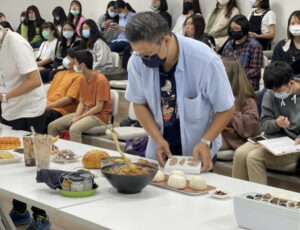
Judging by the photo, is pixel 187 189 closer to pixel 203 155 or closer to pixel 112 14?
pixel 203 155

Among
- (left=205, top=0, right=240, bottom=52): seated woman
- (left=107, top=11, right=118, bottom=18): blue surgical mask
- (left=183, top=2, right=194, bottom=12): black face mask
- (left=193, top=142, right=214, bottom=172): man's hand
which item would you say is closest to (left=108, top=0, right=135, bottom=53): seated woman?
(left=107, top=11, right=118, bottom=18): blue surgical mask

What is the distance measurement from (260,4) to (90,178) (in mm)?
4530

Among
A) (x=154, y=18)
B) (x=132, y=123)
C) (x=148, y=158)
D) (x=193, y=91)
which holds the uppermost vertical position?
(x=154, y=18)

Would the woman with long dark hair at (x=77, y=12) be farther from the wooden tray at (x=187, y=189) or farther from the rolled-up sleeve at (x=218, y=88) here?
the wooden tray at (x=187, y=189)

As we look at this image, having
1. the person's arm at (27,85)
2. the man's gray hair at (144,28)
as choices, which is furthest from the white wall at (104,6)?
the man's gray hair at (144,28)

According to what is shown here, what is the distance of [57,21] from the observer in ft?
27.8

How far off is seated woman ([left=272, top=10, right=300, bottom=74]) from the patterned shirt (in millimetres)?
219

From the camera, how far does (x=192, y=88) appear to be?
2.21 meters

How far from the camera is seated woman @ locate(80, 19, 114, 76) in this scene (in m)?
6.23

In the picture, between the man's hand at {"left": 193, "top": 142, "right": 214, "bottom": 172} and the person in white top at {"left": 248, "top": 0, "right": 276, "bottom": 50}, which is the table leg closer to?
the man's hand at {"left": 193, "top": 142, "right": 214, "bottom": 172}

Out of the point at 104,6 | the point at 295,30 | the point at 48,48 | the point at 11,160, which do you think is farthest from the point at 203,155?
the point at 104,6

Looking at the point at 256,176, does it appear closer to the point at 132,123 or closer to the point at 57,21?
the point at 132,123

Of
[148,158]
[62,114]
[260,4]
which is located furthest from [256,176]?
[260,4]

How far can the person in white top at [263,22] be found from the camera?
574 centimetres
